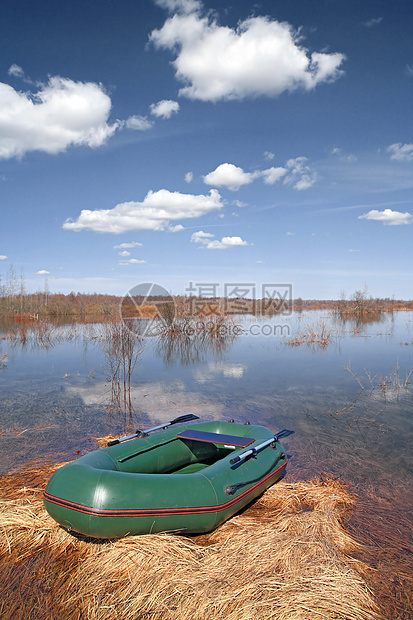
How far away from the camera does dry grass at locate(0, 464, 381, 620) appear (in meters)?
2.60

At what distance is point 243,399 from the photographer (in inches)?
355

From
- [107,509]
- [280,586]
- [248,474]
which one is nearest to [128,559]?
[107,509]

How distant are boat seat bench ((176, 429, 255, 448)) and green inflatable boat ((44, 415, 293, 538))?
2 centimetres

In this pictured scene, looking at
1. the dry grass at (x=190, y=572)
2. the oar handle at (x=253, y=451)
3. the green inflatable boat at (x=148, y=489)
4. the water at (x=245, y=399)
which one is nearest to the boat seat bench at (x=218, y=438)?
the green inflatable boat at (x=148, y=489)

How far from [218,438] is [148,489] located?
1.48 meters

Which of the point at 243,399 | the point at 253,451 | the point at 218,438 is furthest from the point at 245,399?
the point at 253,451

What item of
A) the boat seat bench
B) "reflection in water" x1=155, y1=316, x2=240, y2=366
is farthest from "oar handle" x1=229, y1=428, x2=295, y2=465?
"reflection in water" x1=155, y1=316, x2=240, y2=366

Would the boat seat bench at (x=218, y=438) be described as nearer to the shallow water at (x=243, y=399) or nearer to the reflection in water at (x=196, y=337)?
the shallow water at (x=243, y=399)

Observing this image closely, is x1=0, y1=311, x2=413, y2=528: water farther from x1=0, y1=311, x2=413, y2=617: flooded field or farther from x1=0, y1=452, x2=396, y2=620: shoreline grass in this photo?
x1=0, y1=452, x2=396, y2=620: shoreline grass

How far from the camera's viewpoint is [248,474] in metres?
3.91

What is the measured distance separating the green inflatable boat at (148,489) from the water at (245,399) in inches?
58.3

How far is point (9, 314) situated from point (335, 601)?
33.0 m

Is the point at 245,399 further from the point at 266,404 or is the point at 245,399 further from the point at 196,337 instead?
the point at 196,337

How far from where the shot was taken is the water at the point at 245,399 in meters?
5.74
